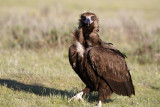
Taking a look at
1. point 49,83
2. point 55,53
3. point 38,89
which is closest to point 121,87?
point 38,89

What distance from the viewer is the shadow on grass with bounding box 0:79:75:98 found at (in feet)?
23.6

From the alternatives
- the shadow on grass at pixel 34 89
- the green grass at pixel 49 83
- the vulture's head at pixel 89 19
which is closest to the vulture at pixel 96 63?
the vulture's head at pixel 89 19

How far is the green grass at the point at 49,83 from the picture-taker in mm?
6422

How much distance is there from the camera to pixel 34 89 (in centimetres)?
742

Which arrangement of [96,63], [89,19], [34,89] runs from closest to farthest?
[96,63], [89,19], [34,89]

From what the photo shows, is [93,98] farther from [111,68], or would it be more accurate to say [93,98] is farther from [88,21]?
[88,21]

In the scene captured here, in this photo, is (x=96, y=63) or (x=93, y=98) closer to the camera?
(x=96, y=63)

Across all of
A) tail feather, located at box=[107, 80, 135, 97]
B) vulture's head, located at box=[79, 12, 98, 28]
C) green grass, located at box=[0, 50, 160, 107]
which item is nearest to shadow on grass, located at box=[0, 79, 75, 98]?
green grass, located at box=[0, 50, 160, 107]

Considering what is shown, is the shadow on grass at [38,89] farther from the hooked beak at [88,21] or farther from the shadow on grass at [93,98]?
the hooked beak at [88,21]

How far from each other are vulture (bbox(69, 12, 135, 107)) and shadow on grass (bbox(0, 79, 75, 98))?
893 millimetres

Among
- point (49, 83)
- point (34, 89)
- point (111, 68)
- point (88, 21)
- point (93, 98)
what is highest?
point (88, 21)

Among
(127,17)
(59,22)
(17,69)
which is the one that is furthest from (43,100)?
(127,17)

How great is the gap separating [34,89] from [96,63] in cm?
204

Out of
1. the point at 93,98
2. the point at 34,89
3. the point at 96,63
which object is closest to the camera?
the point at 96,63
